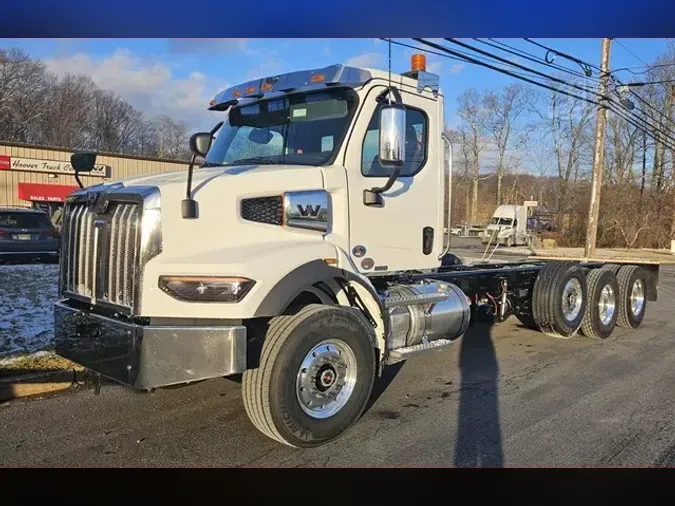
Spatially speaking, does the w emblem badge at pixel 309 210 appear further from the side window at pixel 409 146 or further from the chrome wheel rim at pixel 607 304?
the chrome wheel rim at pixel 607 304

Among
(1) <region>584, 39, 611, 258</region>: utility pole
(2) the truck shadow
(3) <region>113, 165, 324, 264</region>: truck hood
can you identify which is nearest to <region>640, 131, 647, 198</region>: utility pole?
(1) <region>584, 39, 611, 258</region>: utility pole

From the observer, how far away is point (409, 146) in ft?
18.2

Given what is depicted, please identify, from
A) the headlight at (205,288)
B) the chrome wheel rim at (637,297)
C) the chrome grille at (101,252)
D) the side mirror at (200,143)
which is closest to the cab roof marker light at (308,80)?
the side mirror at (200,143)

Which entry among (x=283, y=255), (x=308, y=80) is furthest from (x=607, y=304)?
(x=283, y=255)

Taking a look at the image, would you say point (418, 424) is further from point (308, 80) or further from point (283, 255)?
point (308, 80)

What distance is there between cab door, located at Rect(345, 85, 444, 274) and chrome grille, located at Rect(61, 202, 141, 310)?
181 cm

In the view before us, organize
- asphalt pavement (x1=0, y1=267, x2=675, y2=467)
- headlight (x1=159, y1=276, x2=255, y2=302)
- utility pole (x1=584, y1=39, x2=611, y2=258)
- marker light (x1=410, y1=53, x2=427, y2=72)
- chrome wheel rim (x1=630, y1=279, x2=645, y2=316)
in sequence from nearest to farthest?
headlight (x1=159, y1=276, x2=255, y2=302), asphalt pavement (x1=0, y1=267, x2=675, y2=467), marker light (x1=410, y1=53, x2=427, y2=72), chrome wheel rim (x1=630, y1=279, x2=645, y2=316), utility pole (x1=584, y1=39, x2=611, y2=258)

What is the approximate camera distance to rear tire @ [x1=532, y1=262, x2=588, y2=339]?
309 inches

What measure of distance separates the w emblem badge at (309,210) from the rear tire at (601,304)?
5242 mm

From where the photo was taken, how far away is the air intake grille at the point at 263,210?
4305 millimetres

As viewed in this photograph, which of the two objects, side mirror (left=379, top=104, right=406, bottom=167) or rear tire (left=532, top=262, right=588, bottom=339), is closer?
side mirror (left=379, top=104, right=406, bottom=167)

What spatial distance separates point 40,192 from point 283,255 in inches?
1141

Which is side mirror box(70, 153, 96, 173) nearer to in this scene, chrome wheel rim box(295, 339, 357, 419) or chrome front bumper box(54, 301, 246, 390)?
chrome front bumper box(54, 301, 246, 390)
